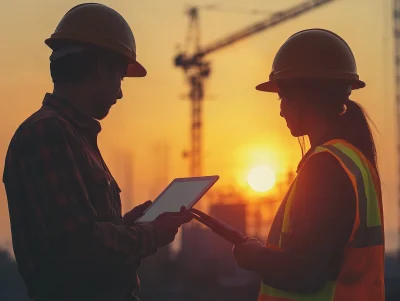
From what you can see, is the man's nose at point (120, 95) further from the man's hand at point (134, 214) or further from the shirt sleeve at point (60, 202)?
the man's hand at point (134, 214)

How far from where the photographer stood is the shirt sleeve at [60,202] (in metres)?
4.56

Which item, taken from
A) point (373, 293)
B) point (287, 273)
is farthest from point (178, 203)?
point (373, 293)

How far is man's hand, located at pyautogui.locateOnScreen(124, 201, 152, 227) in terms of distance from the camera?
18.9 feet

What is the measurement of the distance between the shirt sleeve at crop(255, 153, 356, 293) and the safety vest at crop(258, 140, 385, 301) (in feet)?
0.15

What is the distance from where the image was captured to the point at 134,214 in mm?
5812

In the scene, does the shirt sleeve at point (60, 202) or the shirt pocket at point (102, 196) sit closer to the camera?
the shirt sleeve at point (60, 202)

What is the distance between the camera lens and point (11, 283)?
71.3 metres

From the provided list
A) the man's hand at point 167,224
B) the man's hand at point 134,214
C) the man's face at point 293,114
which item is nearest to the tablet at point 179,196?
the man's hand at point 167,224

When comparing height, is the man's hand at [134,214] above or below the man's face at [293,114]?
below

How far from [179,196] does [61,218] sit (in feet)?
3.53

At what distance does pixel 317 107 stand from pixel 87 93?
1.26 metres

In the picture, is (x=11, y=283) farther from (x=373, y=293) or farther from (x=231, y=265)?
(x=373, y=293)

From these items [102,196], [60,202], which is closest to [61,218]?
[60,202]

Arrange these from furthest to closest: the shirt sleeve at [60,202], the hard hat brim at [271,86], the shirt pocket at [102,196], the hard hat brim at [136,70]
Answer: the hard hat brim at [136,70] < the hard hat brim at [271,86] < the shirt pocket at [102,196] < the shirt sleeve at [60,202]
